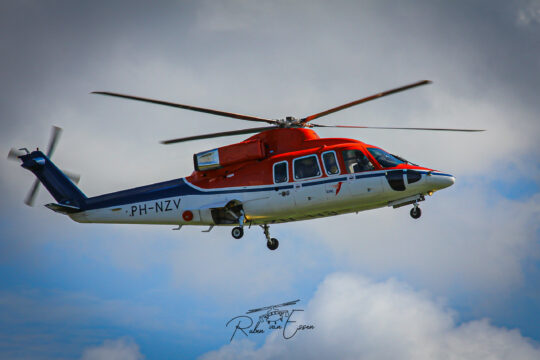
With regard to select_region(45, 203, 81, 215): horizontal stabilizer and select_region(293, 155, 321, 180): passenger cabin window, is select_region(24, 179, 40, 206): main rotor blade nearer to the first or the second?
select_region(45, 203, 81, 215): horizontal stabilizer

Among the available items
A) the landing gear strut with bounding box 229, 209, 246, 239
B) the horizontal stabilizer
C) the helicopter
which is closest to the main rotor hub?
the helicopter

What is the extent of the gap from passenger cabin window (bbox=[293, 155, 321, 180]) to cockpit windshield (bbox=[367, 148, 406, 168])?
222 centimetres

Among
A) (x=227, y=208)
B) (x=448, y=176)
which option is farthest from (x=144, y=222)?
(x=448, y=176)

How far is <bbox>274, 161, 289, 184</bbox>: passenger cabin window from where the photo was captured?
85.4 feet

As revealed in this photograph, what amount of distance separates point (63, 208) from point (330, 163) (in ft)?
41.5

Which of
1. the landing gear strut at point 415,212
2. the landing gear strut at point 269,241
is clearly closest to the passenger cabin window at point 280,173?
the landing gear strut at point 269,241

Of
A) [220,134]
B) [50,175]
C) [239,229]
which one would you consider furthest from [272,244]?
[50,175]

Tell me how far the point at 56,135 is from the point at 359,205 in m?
15.5

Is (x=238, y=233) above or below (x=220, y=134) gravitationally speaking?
below

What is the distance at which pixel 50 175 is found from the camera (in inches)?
1219

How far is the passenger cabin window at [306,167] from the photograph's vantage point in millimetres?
25656

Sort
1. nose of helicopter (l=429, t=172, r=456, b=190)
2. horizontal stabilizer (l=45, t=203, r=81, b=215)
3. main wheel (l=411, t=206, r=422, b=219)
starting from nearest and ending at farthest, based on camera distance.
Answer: nose of helicopter (l=429, t=172, r=456, b=190) < main wheel (l=411, t=206, r=422, b=219) < horizontal stabilizer (l=45, t=203, r=81, b=215)

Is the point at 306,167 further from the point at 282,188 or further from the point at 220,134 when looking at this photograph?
the point at 220,134

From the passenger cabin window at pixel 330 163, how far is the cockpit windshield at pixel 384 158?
144 cm
